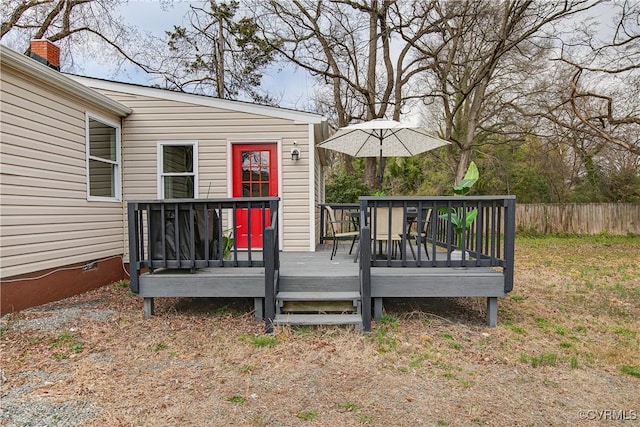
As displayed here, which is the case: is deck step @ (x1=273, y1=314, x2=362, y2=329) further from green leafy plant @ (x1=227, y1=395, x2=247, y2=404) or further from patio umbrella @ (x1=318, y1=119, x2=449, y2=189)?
patio umbrella @ (x1=318, y1=119, x2=449, y2=189)

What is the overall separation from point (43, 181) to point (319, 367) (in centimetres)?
411

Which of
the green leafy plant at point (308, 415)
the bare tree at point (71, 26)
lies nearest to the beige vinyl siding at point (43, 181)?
the green leafy plant at point (308, 415)

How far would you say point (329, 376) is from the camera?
2.96 m

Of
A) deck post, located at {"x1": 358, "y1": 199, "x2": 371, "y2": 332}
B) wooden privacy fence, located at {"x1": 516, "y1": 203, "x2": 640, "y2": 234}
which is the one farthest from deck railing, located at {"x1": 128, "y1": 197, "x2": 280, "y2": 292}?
wooden privacy fence, located at {"x1": 516, "y1": 203, "x2": 640, "y2": 234}

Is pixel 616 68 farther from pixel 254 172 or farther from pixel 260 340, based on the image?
pixel 260 340

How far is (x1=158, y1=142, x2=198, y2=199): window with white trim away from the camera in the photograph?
6734 mm

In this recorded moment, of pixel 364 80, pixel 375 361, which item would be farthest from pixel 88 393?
pixel 364 80

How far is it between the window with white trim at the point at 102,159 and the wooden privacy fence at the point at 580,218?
556 inches

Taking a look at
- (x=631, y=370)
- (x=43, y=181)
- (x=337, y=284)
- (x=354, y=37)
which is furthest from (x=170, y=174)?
(x=354, y=37)

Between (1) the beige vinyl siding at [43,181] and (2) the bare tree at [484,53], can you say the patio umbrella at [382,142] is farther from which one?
(2) the bare tree at [484,53]

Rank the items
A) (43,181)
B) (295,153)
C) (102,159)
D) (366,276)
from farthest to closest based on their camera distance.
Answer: (295,153) → (102,159) → (43,181) → (366,276)

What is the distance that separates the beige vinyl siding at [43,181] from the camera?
4.31m

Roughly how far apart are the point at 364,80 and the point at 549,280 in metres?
10.3

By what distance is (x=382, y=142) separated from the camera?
624 cm
